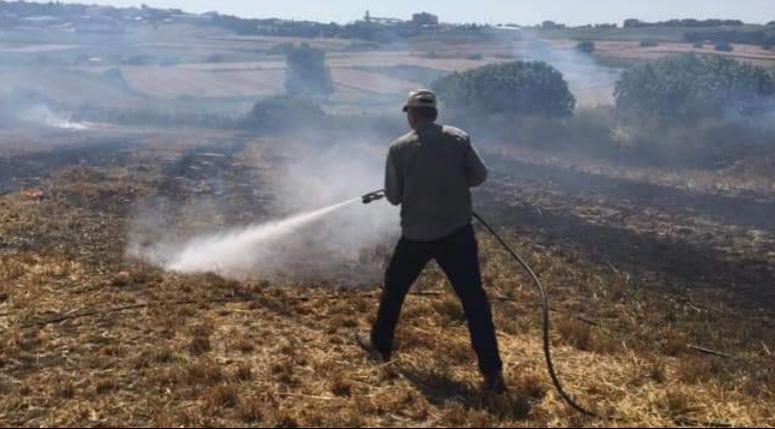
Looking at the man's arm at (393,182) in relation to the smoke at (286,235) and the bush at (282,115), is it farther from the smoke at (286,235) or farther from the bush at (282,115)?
the bush at (282,115)

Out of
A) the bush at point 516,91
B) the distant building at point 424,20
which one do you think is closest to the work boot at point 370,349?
the bush at point 516,91

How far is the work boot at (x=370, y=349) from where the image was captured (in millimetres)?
5180

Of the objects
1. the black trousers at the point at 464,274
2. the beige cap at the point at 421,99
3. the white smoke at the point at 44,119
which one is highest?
the beige cap at the point at 421,99

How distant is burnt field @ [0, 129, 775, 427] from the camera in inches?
174

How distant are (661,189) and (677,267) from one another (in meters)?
6.61

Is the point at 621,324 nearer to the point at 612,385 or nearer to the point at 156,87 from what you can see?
the point at 612,385

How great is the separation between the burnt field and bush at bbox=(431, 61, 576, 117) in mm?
12269

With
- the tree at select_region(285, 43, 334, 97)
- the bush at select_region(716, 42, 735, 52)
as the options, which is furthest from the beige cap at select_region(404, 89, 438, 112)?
the bush at select_region(716, 42, 735, 52)

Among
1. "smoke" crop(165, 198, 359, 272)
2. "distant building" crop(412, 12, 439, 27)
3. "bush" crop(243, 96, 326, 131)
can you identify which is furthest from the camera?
"distant building" crop(412, 12, 439, 27)

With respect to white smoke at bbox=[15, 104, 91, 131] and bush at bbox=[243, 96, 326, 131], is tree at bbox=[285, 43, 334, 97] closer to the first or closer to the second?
bush at bbox=[243, 96, 326, 131]

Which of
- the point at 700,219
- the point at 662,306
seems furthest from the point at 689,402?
the point at 700,219

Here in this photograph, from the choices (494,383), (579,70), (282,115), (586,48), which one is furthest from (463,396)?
(586,48)

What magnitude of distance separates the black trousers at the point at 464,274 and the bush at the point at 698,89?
19342 mm

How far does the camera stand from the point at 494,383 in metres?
4.64
